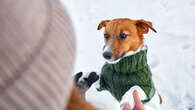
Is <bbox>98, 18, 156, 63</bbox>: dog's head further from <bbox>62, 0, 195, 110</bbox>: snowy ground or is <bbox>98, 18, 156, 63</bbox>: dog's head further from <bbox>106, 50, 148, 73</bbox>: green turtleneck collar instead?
<bbox>62, 0, 195, 110</bbox>: snowy ground

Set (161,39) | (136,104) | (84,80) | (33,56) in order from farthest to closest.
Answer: (161,39), (84,80), (136,104), (33,56)

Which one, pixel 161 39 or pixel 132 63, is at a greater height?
pixel 132 63

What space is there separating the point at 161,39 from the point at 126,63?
568 mm

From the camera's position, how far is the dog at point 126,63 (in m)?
1.08

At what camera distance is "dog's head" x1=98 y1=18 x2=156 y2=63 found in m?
1.08

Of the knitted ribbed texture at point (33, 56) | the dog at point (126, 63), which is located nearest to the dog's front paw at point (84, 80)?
the dog at point (126, 63)

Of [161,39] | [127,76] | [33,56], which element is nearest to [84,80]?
[127,76]

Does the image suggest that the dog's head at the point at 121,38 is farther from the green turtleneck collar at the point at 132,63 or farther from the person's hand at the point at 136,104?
the person's hand at the point at 136,104

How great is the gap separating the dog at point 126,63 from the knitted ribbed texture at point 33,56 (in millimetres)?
740

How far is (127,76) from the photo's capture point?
1.15 m

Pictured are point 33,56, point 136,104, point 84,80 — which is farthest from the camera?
point 84,80

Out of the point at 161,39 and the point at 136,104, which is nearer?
the point at 136,104

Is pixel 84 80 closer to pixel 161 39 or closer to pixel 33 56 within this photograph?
pixel 161 39

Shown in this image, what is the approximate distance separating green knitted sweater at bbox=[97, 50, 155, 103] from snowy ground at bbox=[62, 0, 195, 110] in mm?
280
